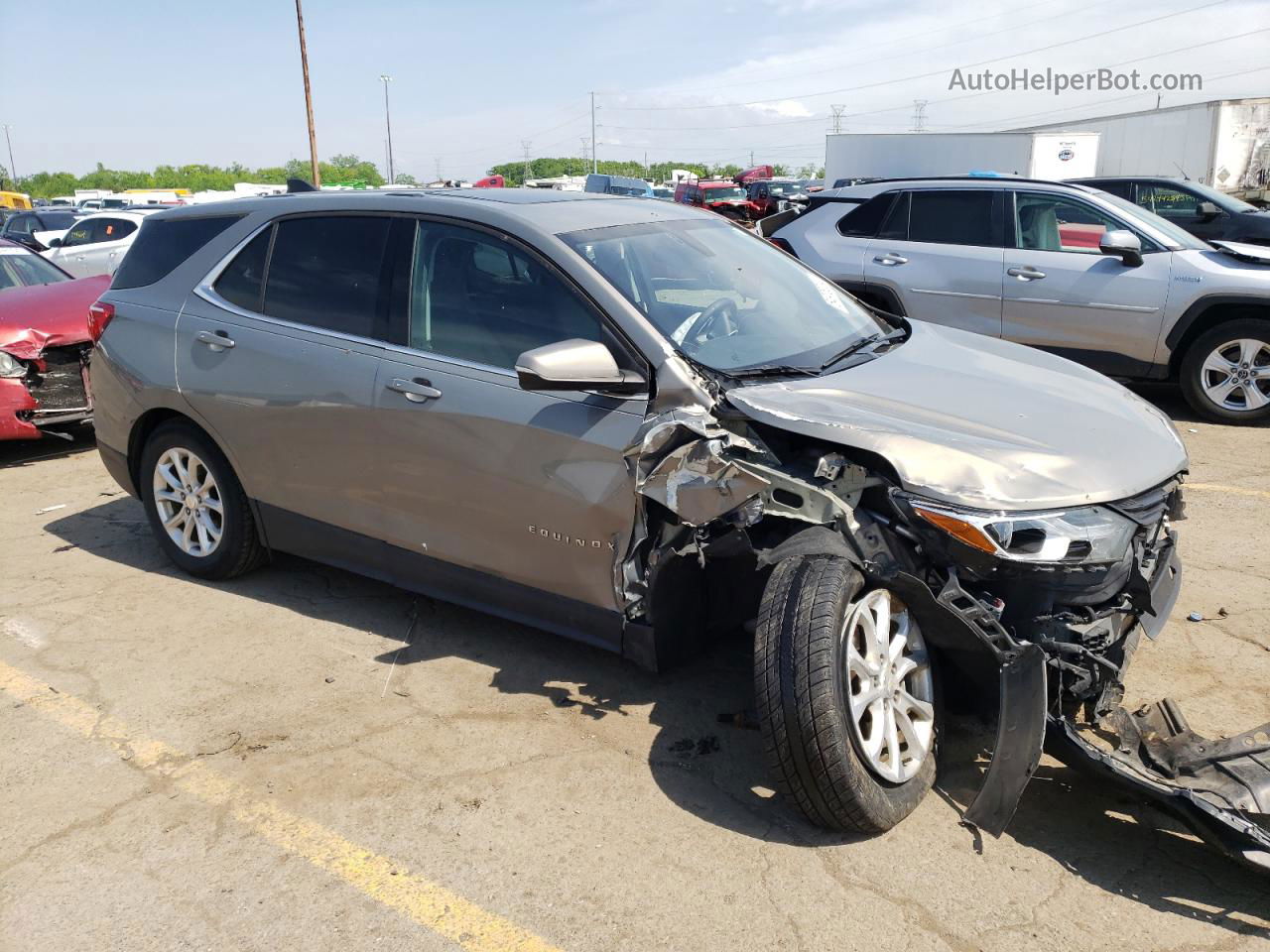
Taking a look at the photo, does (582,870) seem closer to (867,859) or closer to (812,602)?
(867,859)

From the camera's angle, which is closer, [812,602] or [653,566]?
A: [812,602]

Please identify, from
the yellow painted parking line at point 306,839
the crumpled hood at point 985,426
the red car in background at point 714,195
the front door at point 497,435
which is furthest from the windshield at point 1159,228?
the red car in background at point 714,195

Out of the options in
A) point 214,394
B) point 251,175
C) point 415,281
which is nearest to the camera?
point 415,281

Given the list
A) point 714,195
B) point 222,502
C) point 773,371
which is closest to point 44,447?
point 222,502

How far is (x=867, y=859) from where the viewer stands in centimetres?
293

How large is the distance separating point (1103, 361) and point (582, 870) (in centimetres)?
662

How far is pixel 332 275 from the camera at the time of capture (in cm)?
436

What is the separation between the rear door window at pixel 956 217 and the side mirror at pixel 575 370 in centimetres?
584

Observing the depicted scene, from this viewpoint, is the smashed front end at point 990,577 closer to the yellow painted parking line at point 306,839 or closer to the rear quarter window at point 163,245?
the yellow painted parking line at point 306,839

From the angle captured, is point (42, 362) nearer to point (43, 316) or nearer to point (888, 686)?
point (43, 316)

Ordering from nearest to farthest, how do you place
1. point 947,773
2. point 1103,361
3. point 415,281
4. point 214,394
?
point 947,773 < point 415,281 < point 214,394 < point 1103,361

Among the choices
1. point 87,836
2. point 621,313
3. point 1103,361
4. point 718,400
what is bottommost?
point 87,836

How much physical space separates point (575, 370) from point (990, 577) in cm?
142

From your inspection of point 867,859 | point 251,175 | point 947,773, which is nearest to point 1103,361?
point 947,773
